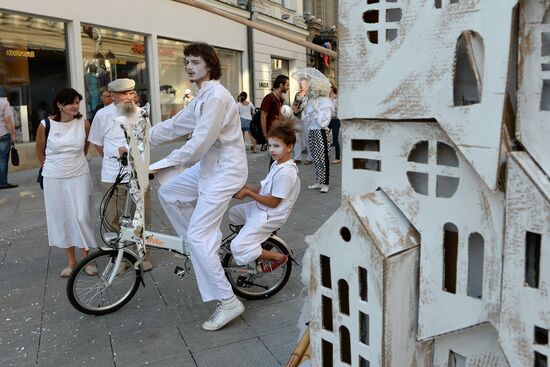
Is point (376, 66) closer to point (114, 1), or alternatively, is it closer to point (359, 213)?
point (359, 213)

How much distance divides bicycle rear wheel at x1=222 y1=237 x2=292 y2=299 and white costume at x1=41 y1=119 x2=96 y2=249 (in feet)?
4.85

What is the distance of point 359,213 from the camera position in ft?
4.96

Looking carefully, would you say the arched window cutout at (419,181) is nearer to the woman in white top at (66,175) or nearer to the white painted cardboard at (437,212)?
the white painted cardboard at (437,212)

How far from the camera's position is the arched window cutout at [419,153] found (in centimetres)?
148

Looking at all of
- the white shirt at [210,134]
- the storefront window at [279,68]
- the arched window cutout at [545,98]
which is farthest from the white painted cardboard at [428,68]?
the storefront window at [279,68]

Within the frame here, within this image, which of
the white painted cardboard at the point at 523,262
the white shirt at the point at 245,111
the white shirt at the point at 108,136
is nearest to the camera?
the white painted cardboard at the point at 523,262

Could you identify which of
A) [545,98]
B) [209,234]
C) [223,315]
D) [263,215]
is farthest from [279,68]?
[545,98]

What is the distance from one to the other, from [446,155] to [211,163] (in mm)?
2401

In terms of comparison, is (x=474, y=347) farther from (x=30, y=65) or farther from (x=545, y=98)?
(x=30, y=65)

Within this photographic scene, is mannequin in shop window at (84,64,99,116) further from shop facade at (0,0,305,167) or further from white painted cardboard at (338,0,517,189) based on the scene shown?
white painted cardboard at (338,0,517,189)

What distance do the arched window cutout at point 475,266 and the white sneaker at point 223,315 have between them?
7.91ft

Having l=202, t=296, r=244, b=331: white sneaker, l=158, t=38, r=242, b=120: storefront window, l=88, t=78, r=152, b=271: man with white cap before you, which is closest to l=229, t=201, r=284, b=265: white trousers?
l=202, t=296, r=244, b=331: white sneaker

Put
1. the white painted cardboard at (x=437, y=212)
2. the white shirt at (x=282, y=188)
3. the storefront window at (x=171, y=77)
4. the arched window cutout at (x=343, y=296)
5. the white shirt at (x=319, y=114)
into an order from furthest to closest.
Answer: the storefront window at (x=171, y=77), the white shirt at (x=319, y=114), the white shirt at (x=282, y=188), the arched window cutout at (x=343, y=296), the white painted cardboard at (x=437, y=212)

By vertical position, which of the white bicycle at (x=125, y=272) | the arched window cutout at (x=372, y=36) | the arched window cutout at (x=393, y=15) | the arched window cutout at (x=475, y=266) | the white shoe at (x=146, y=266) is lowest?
the white shoe at (x=146, y=266)
